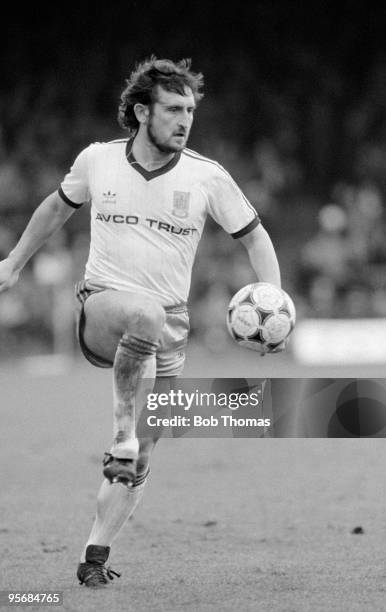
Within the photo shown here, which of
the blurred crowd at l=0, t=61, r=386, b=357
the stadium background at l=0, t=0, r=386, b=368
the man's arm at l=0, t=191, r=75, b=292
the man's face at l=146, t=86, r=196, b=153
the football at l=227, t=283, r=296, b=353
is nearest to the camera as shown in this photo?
the football at l=227, t=283, r=296, b=353

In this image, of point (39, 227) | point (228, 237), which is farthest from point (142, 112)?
point (228, 237)

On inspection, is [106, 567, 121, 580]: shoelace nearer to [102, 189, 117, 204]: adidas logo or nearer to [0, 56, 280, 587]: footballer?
[0, 56, 280, 587]: footballer

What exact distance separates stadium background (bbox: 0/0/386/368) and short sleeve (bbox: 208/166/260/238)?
15.8 m

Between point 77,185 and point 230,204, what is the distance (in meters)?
0.82

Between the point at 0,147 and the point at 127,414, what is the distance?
20339 mm

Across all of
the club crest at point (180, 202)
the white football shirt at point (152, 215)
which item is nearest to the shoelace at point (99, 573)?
the white football shirt at point (152, 215)

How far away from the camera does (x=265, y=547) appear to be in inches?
273

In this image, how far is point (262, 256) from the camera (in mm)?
5828

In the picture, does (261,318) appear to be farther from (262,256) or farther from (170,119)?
(170,119)

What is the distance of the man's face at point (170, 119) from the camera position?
564cm

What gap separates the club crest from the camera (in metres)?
5.73

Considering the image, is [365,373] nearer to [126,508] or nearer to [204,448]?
[204,448]

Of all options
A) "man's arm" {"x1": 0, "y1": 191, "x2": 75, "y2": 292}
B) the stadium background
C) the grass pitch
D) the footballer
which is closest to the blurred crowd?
the stadium background

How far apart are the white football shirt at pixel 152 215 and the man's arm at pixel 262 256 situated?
49 mm
